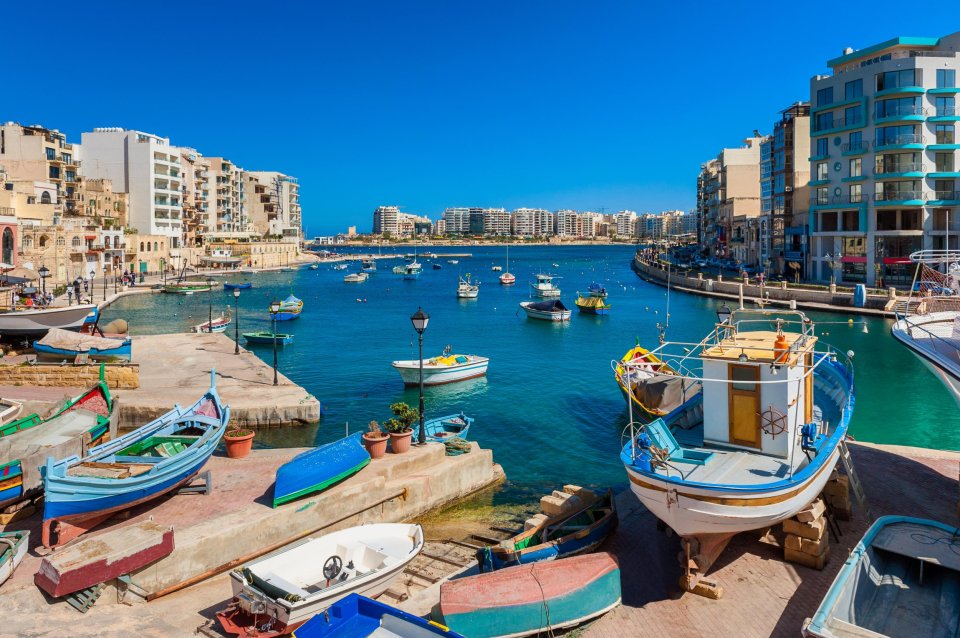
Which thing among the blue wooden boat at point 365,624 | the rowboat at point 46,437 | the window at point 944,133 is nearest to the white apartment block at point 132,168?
the rowboat at point 46,437

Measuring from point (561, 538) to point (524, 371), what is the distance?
2242cm

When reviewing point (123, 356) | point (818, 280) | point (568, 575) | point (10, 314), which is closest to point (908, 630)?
point (568, 575)

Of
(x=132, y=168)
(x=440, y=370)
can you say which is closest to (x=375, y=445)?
(x=440, y=370)

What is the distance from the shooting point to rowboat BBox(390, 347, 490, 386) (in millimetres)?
28812

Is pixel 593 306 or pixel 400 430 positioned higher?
pixel 593 306

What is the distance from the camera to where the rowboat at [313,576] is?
9062 mm

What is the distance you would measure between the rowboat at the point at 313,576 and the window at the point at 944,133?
57736mm

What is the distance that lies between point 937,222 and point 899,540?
180ft

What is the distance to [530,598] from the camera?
9000mm

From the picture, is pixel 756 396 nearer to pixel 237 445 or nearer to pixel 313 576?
pixel 313 576

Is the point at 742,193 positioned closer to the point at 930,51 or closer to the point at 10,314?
the point at 930,51

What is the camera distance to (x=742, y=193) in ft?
351

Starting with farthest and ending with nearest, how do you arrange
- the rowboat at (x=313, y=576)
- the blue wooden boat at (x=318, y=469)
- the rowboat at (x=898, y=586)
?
the blue wooden boat at (x=318, y=469) < the rowboat at (x=313, y=576) < the rowboat at (x=898, y=586)

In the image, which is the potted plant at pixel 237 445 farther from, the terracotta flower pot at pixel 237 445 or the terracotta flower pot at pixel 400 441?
the terracotta flower pot at pixel 400 441
